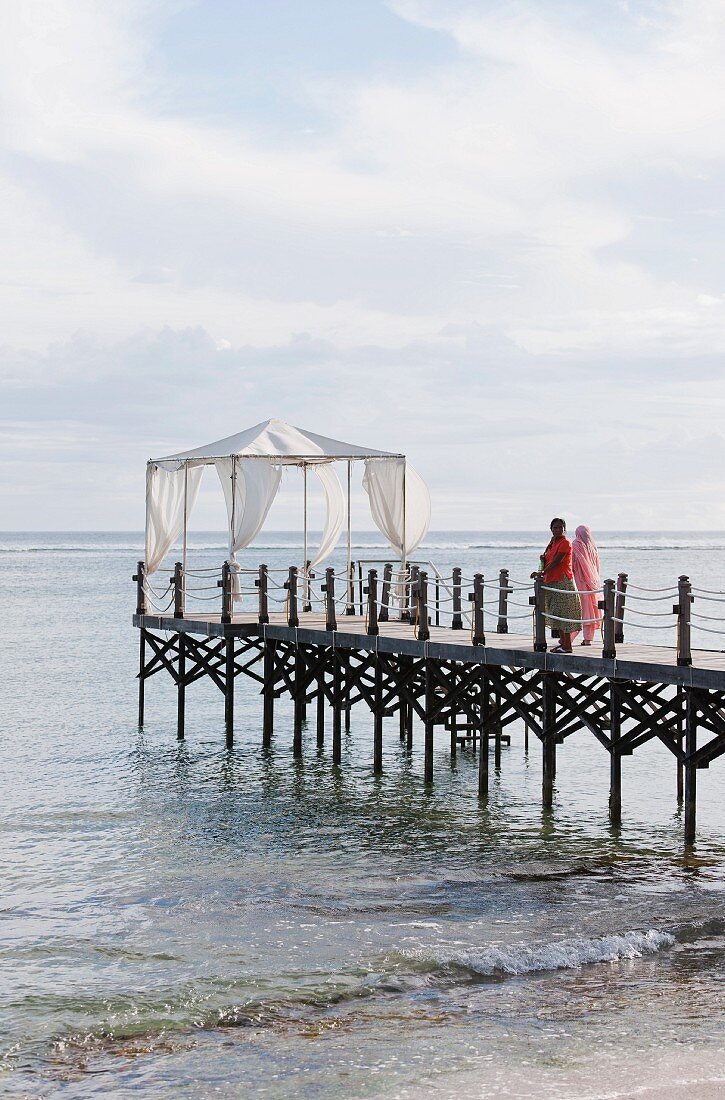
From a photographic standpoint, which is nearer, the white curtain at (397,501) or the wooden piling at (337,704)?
the wooden piling at (337,704)

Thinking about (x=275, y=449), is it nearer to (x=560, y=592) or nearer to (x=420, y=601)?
(x=420, y=601)

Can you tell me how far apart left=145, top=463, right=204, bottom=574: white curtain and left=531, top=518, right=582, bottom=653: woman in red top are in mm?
8235

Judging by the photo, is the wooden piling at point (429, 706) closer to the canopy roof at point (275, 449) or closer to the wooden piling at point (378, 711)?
the wooden piling at point (378, 711)

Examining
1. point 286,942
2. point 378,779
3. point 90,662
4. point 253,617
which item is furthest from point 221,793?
point 90,662

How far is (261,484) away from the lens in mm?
19359

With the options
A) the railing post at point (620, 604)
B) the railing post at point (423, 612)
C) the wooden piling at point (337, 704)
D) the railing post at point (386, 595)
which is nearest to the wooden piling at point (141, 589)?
the railing post at point (386, 595)

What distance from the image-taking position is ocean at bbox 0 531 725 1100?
8.11m

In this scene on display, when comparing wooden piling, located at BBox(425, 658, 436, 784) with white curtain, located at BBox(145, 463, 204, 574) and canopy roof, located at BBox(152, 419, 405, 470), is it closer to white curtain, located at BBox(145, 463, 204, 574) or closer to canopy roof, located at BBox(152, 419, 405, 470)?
canopy roof, located at BBox(152, 419, 405, 470)

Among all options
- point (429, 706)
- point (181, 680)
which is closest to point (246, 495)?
point (181, 680)

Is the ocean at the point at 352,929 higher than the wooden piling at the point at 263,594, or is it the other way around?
the wooden piling at the point at 263,594

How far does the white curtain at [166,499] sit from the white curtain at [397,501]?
3161mm

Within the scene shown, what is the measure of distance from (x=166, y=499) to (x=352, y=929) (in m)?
11.7

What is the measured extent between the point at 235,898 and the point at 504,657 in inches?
194

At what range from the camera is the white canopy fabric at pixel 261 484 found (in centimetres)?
1927
